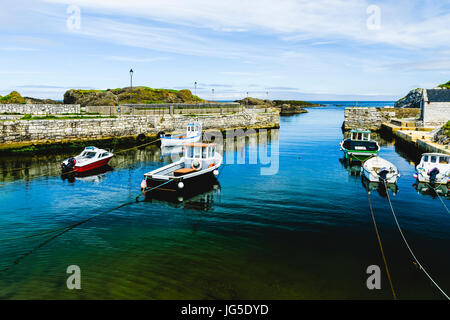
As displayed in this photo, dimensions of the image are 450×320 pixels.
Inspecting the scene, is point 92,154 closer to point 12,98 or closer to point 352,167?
point 352,167

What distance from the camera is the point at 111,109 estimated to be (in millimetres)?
45656

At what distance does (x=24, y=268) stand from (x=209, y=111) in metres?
50.9

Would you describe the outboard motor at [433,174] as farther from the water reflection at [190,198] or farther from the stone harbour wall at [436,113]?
the stone harbour wall at [436,113]

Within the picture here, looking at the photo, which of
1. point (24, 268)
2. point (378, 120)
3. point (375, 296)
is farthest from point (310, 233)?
point (378, 120)

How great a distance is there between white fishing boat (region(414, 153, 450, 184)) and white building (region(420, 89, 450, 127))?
2996 centimetres

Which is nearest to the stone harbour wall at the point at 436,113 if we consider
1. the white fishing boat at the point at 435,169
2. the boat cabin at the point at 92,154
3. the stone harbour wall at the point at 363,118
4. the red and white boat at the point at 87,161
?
the stone harbour wall at the point at 363,118

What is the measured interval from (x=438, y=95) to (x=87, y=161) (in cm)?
5063

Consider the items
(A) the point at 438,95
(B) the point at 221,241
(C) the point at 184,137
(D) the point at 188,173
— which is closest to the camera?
(B) the point at 221,241

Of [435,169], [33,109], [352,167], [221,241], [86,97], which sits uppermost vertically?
[86,97]

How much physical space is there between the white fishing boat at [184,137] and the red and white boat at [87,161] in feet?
38.5

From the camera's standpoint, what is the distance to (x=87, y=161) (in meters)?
26.3

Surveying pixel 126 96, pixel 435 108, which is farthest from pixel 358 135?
pixel 126 96

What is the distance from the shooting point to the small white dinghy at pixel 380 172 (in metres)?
22.8
